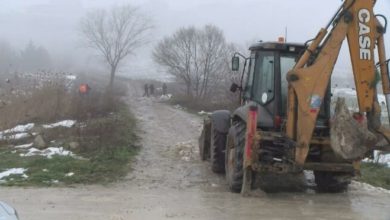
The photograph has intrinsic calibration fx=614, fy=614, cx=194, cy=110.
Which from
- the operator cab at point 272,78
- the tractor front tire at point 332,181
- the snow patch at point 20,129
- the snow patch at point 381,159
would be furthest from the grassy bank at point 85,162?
the snow patch at point 381,159

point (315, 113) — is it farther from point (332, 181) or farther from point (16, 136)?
point (16, 136)

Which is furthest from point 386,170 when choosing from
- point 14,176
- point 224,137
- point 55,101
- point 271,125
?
point 55,101

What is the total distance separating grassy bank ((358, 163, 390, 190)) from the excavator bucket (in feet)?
12.1

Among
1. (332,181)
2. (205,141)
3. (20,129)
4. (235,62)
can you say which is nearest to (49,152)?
(205,141)

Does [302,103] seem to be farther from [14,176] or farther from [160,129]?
[160,129]

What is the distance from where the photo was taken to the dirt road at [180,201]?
9617mm

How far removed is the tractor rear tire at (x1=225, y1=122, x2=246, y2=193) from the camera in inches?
438

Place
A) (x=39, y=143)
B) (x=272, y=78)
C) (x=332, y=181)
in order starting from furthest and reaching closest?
(x=39, y=143) → (x=332, y=181) → (x=272, y=78)

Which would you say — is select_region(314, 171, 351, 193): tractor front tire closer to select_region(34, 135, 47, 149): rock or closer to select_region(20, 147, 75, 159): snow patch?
select_region(20, 147, 75, 159): snow patch

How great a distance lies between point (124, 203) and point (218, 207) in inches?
63.8

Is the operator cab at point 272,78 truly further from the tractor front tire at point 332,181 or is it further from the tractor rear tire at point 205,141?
the tractor rear tire at point 205,141

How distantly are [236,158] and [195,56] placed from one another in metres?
48.1

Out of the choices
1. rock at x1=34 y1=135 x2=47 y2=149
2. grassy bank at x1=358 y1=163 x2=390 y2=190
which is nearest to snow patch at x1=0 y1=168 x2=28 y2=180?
rock at x1=34 y1=135 x2=47 y2=149

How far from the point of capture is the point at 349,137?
9.84 metres
